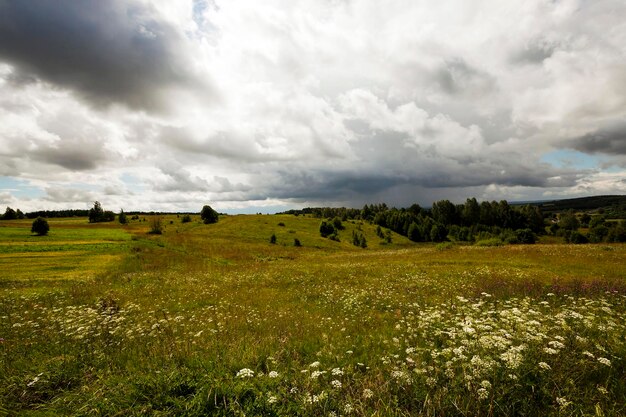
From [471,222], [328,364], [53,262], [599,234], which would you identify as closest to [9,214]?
[53,262]

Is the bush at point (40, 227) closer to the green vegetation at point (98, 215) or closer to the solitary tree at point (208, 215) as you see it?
the solitary tree at point (208, 215)

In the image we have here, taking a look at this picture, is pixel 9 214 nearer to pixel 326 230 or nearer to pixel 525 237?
pixel 326 230

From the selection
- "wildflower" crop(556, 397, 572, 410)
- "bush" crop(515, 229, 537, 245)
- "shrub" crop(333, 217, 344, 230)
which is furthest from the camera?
"shrub" crop(333, 217, 344, 230)

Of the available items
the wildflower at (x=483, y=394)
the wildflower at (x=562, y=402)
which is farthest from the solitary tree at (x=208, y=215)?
the wildflower at (x=562, y=402)

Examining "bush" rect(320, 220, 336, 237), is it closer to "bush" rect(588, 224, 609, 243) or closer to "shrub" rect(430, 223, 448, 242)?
"shrub" rect(430, 223, 448, 242)

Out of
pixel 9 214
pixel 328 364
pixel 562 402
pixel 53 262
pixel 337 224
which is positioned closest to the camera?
pixel 562 402

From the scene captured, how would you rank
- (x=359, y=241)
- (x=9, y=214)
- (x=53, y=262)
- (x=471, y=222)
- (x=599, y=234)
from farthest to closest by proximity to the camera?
1. (x=471, y=222)
2. (x=9, y=214)
3. (x=359, y=241)
4. (x=599, y=234)
5. (x=53, y=262)

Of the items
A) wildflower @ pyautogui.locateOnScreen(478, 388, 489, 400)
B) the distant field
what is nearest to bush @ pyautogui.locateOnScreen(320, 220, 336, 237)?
the distant field

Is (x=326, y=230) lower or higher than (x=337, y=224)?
lower

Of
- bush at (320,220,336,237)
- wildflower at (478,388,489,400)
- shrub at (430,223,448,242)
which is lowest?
shrub at (430,223,448,242)

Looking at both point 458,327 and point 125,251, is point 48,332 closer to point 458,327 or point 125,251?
point 458,327

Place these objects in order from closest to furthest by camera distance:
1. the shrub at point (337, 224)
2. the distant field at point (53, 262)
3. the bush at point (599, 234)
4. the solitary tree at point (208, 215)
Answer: the distant field at point (53, 262) < the bush at point (599, 234) < the solitary tree at point (208, 215) < the shrub at point (337, 224)

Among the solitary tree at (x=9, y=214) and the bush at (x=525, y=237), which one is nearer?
the bush at (x=525, y=237)

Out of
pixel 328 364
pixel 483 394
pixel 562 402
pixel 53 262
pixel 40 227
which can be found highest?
pixel 40 227
